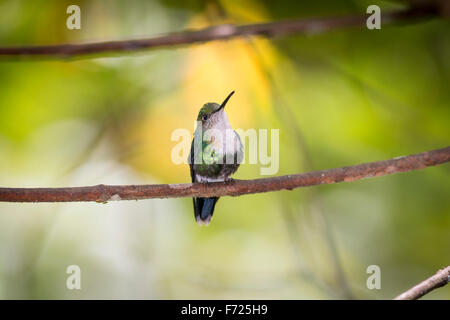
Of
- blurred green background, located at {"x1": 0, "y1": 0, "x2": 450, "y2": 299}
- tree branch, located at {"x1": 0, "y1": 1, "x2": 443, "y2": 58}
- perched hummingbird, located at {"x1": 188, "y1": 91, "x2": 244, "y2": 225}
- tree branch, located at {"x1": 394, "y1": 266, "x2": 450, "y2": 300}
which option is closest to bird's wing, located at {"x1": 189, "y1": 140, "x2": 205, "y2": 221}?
perched hummingbird, located at {"x1": 188, "y1": 91, "x2": 244, "y2": 225}

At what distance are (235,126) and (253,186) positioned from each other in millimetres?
2425

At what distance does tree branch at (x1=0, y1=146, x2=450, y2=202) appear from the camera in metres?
2.44

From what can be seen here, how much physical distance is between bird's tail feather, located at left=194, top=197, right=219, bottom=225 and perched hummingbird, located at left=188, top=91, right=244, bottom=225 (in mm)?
284

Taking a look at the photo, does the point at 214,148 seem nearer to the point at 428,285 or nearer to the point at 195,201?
the point at 195,201

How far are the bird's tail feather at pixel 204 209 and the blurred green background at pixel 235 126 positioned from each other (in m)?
1.08

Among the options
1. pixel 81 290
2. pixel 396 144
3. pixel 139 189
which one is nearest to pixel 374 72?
pixel 396 144

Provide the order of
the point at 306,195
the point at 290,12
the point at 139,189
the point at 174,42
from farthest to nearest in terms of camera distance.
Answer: the point at 306,195 → the point at 290,12 → the point at 174,42 → the point at 139,189

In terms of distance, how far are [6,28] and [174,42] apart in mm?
2785

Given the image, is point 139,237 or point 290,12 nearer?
point 290,12

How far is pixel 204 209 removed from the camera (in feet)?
13.5

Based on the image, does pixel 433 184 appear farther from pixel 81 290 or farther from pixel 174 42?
pixel 81 290

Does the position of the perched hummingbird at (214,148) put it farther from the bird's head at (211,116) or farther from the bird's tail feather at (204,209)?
the bird's tail feather at (204,209)
